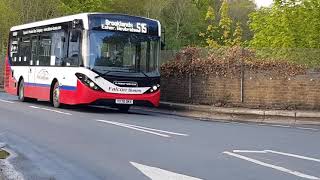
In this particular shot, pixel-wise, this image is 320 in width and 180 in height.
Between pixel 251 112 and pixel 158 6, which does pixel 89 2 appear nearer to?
pixel 158 6

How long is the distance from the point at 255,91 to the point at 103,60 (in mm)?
5773

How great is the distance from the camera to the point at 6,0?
4541cm

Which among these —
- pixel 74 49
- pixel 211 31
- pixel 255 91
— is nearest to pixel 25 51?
pixel 74 49

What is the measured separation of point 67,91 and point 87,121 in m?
4.10

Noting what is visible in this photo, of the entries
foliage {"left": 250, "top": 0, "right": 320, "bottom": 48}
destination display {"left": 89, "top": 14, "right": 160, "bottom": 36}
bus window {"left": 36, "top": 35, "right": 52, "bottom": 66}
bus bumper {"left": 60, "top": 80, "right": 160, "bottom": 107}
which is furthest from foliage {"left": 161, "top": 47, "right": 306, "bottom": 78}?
foliage {"left": 250, "top": 0, "right": 320, "bottom": 48}

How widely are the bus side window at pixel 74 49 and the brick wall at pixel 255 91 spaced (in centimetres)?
565

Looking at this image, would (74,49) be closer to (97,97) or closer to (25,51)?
(97,97)

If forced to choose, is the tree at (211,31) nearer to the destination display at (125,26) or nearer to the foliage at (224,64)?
the foliage at (224,64)

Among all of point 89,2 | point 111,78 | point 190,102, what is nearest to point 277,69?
point 190,102

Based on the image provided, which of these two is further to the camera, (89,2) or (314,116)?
(89,2)

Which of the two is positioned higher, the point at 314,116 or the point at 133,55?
the point at 133,55

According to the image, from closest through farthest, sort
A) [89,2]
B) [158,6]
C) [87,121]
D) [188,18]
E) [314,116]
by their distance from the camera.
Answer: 1. [87,121]
2. [314,116]
3. [89,2]
4. [158,6]
5. [188,18]

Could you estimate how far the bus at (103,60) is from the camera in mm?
18719

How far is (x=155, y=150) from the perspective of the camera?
10.6 metres
